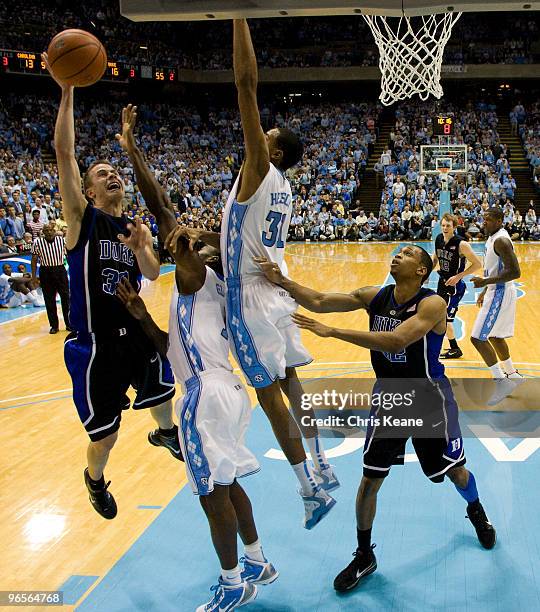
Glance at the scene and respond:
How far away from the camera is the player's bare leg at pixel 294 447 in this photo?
12.6 ft

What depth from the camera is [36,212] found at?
552 inches

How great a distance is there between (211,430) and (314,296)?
0.92 metres

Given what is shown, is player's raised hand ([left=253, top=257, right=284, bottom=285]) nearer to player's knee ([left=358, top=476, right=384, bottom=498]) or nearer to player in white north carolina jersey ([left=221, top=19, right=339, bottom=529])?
player in white north carolina jersey ([left=221, top=19, right=339, bottom=529])

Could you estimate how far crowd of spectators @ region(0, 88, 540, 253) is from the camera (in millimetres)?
22688

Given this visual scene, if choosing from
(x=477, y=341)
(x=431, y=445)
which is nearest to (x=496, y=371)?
(x=477, y=341)

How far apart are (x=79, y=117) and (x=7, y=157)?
23.9ft

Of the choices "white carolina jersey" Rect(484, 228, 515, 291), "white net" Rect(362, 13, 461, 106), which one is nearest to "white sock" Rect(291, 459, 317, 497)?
"white carolina jersey" Rect(484, 228, 515, 291)

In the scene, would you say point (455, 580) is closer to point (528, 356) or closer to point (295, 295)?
point (295, 295)

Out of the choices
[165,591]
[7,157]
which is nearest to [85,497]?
[165,591]

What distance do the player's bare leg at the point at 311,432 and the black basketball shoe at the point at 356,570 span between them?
16.4 inches

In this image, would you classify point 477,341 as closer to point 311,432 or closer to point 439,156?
point 311,432

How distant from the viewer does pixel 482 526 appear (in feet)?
13.2

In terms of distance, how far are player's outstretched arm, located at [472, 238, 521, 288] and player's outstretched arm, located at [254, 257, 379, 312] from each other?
2959 millimetres

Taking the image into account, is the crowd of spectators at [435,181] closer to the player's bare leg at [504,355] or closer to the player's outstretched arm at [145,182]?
the player's bare leg at [504,355]
